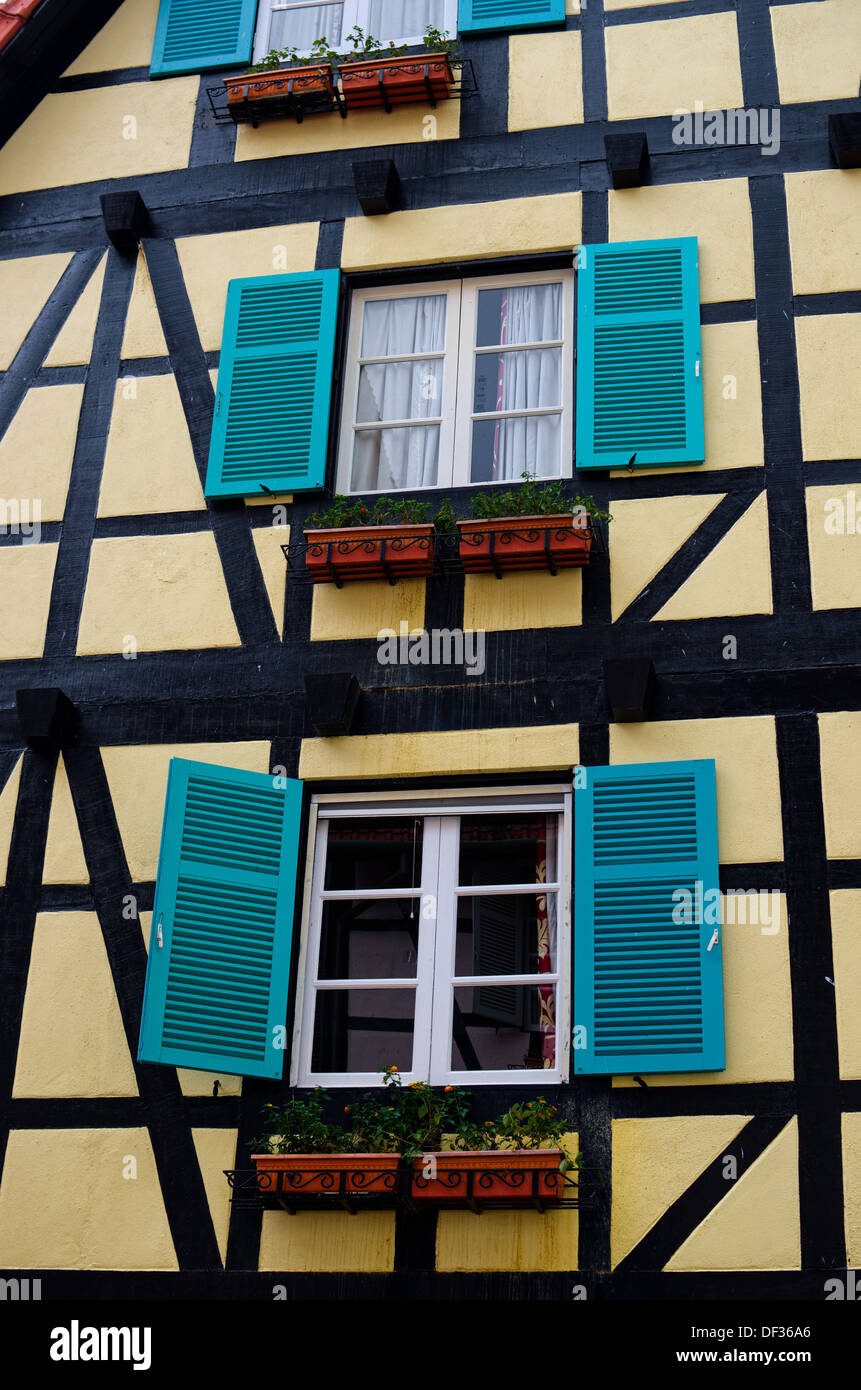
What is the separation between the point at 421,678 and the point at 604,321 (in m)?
1.99

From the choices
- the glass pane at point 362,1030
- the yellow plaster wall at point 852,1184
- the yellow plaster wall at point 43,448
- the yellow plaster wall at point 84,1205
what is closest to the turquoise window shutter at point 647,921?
the yellow plaster wall at point 852,1184

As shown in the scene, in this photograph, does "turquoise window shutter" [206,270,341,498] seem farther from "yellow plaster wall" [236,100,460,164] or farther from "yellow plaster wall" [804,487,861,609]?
"yellow plaster wall" [804,487,861,609]

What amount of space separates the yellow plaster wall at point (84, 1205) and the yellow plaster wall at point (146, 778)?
3.78 feet

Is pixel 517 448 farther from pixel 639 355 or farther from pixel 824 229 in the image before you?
pixel 824 229

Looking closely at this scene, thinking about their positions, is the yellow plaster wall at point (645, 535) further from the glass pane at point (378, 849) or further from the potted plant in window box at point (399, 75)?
the potted plant in window box at point (399, 75)

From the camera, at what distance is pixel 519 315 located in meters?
8.31

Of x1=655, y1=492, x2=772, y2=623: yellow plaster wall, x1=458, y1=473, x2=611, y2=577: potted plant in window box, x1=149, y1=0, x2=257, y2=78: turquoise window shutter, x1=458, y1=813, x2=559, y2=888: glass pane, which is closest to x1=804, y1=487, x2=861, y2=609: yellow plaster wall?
x1=655, y1=492, x2=772, y2=623: yellow plaster wall

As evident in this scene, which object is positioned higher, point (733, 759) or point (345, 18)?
point (345, 18)

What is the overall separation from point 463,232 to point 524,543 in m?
1.99

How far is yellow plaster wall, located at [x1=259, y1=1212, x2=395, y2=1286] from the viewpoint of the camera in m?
6.41

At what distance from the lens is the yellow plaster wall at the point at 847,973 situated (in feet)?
20.8

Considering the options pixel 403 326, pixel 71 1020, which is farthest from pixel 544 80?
pixel 71 1020

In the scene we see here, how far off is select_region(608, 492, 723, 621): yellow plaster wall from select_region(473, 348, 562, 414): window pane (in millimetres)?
908
